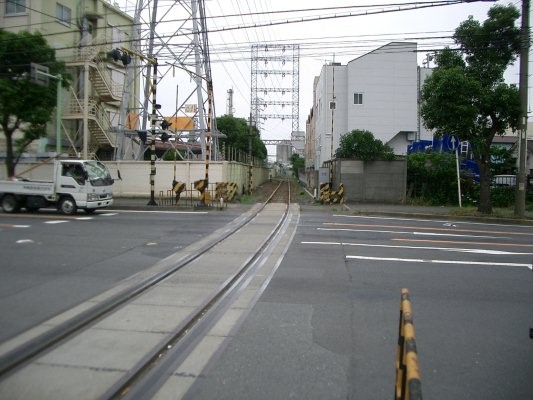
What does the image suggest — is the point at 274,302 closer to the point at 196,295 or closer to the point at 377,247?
the point at 196,295

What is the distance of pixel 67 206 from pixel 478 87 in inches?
663

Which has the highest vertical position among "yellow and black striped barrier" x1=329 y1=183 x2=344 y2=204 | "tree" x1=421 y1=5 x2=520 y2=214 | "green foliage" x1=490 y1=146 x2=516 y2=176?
"tree" x1=421 y1=5 x2=520 y2=214

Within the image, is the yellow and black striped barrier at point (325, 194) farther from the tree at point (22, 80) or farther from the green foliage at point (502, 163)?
the tree at point (22, 80)

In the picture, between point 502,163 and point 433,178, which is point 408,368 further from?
point 502,163

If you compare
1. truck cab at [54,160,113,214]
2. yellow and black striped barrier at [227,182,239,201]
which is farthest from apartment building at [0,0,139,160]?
truck cab at [54,160,113,214]

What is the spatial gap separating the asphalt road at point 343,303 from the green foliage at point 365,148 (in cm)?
1096

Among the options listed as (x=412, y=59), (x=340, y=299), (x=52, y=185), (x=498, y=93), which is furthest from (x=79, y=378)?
(x=412, y=59)

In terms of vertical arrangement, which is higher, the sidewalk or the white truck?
the white truck

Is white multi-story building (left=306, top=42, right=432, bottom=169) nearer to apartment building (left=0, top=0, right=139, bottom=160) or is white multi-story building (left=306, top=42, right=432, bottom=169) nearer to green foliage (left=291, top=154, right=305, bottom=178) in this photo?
apartment building (left=0, top=0, right=139, bottom=160)

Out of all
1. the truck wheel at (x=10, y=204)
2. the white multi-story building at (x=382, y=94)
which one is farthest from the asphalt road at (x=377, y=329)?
the white multi-story building at (x=382, y=94)

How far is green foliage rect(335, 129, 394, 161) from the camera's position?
24969 mm

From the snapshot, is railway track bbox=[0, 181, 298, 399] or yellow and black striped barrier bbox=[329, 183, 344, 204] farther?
yellow and black striped barrier bbox=[329, 183, 344, 204]

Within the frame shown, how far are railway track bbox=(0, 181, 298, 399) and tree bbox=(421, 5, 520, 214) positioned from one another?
12340 millimetres

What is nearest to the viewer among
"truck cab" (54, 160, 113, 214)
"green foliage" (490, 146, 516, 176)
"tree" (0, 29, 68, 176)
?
"truck cab" (54, 160, 113, 214)
